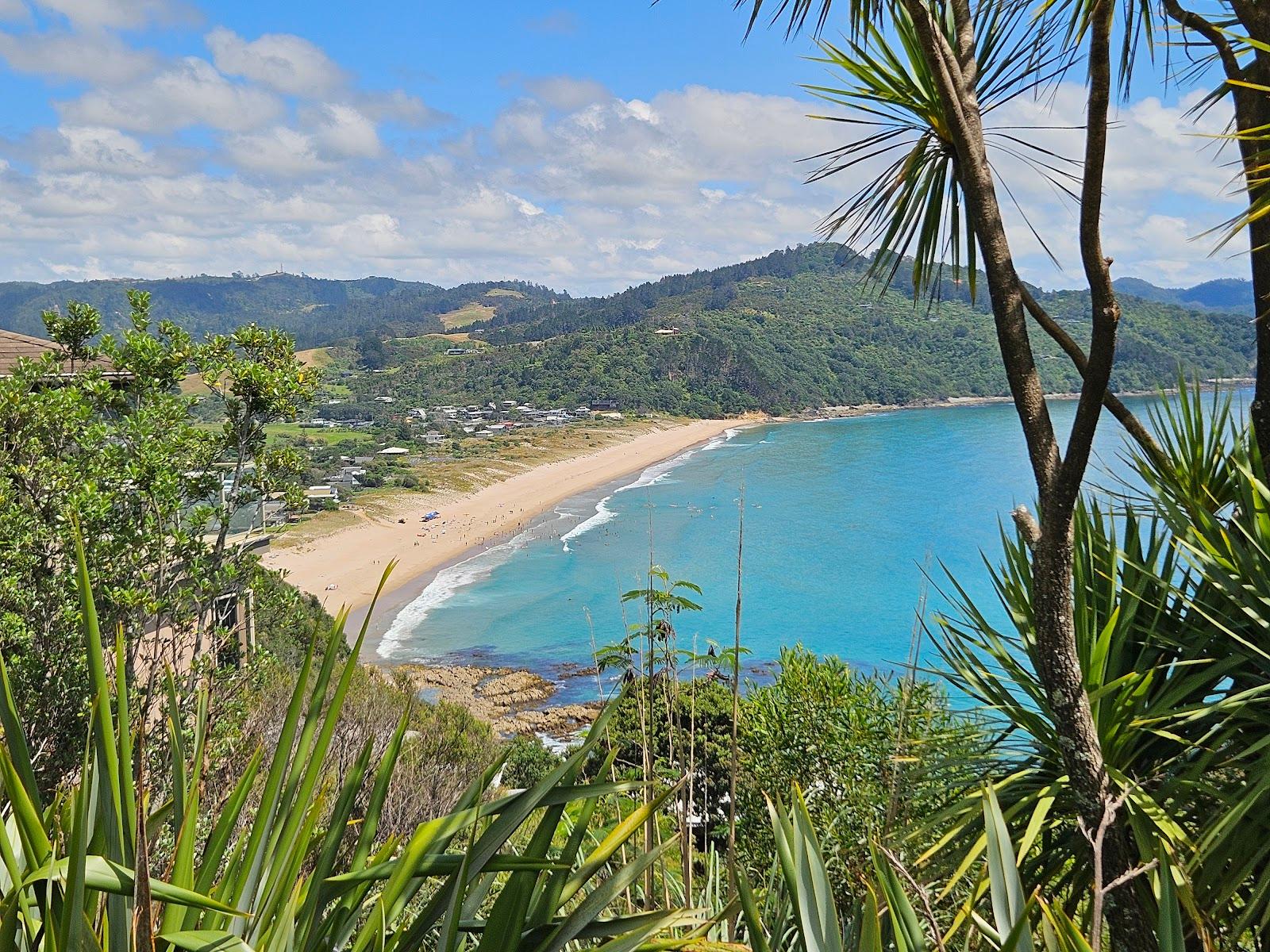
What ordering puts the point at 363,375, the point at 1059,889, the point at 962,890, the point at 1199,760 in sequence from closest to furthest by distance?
the point at 1199,760
the point at 1059,889
the point at 962,890
the point at 363,375

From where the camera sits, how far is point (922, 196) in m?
2.62

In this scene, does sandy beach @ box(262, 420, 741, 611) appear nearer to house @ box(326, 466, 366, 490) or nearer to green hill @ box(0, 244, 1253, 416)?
house @ box(326, 466, 366, 490)

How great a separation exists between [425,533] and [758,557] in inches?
546

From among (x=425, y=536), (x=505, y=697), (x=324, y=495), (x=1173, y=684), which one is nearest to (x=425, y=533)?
(x=425, y=536)

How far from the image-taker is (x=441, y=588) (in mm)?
30516

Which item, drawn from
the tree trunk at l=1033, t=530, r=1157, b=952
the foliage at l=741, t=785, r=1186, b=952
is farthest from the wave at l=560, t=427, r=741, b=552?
the foliage at l=741, t=785, r=1186, b=952

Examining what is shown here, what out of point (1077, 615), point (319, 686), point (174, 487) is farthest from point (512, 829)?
point (174, 487)

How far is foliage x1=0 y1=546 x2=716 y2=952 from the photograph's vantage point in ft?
3.24

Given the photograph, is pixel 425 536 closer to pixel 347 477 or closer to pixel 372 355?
pixel 347 477

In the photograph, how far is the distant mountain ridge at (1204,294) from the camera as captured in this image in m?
114

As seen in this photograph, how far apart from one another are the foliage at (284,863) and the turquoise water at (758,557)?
11.9m

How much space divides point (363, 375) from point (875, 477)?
232 feet

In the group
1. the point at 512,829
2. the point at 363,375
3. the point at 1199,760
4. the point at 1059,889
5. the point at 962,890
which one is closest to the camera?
the point at 512,829

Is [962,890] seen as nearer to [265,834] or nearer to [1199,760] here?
[1199,760]
